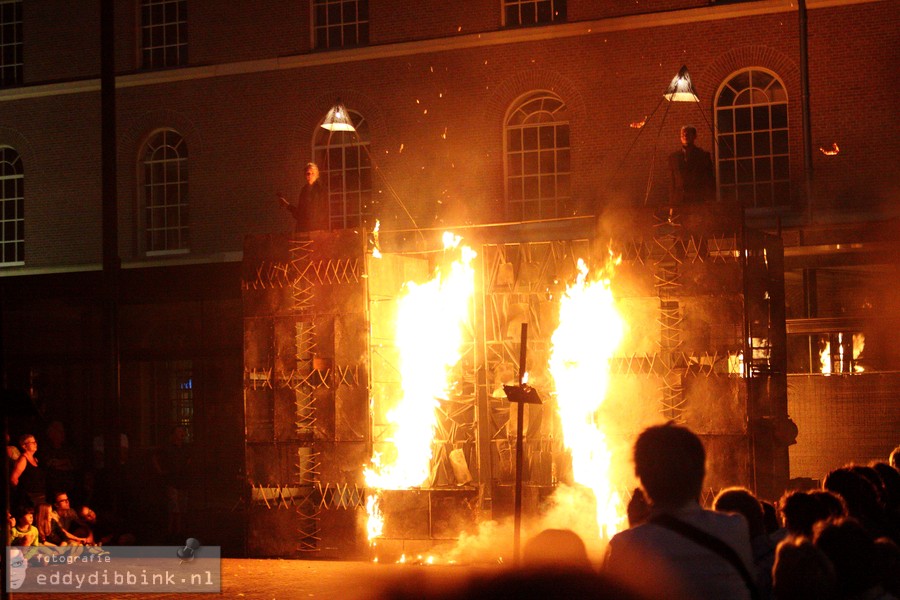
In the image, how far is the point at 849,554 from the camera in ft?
14.0

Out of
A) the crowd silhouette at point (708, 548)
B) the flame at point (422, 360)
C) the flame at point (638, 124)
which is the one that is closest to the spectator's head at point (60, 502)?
the flame at point (422, 360)

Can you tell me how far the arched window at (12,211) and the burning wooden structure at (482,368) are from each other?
11.0 meters

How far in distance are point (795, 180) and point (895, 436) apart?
4.31 metres

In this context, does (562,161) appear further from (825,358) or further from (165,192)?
(165,192)

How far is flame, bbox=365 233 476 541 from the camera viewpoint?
49.1ft

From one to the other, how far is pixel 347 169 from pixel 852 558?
59.9 feet

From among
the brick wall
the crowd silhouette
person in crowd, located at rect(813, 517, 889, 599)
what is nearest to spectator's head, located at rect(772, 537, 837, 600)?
the crowd silhouette

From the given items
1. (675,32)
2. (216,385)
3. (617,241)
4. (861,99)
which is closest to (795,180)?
(861,99)

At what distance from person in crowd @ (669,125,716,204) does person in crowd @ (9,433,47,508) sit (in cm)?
819

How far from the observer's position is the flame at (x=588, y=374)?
13234 millimetres

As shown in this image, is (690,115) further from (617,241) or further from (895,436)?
(617,241)

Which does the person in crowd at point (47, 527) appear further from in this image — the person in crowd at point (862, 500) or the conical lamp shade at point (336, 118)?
→ the person in crowd at point (862, 500)

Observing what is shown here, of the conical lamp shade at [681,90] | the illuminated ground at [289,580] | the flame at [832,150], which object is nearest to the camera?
the illuminated ground at [289,580]

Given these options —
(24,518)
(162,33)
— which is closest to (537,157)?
(162,33)
